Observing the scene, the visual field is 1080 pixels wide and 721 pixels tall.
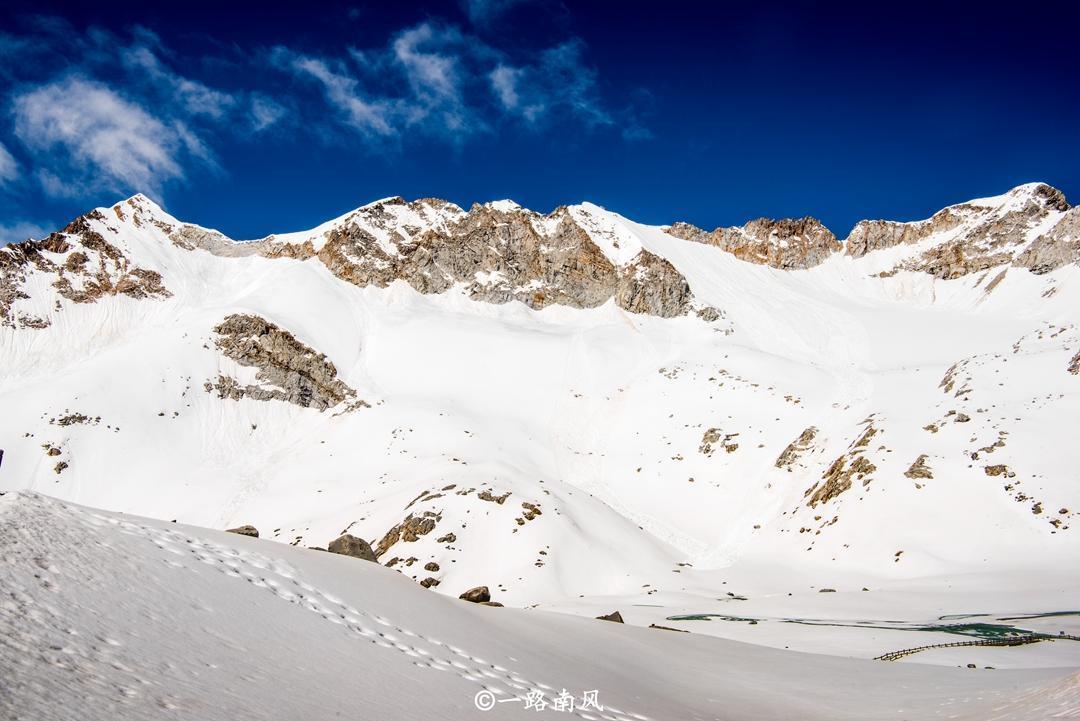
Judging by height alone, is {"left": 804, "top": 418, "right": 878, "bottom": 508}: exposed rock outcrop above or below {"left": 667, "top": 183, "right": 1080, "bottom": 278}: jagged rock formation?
below

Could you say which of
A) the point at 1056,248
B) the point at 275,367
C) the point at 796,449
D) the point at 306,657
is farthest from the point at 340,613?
the point at 1056,248

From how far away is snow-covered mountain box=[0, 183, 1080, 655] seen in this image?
110 ft

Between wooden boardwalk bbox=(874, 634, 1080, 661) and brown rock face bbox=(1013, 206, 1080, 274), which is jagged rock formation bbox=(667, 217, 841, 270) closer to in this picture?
brown rock face bbox=(1013, 206, 1080, 274)

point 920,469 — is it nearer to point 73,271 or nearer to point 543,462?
point 543,462

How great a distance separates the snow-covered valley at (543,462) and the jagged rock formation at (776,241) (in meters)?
0.91

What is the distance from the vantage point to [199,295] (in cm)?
9288

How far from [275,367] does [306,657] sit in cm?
7410

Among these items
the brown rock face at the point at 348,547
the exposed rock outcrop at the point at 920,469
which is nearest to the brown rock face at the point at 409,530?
the brown rock face at the point at 348,547

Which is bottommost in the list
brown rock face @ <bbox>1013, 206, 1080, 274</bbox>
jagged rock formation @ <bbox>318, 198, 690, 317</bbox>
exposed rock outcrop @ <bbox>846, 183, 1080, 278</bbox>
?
jagged rock formation @ <bbox>318, 198, 690, 317</bbox>

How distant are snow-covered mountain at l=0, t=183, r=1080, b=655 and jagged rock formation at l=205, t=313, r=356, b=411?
0.34m

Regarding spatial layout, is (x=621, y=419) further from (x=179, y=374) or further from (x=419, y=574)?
(x=179, y=374)

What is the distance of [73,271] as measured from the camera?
87.1 metres

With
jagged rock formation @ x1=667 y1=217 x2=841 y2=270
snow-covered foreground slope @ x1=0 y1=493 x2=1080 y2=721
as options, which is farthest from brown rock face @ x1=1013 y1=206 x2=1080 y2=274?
snow-covered foreground slope @ x1=0 y1=493 x2=1080 y2=721

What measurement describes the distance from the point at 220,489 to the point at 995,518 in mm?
55677
